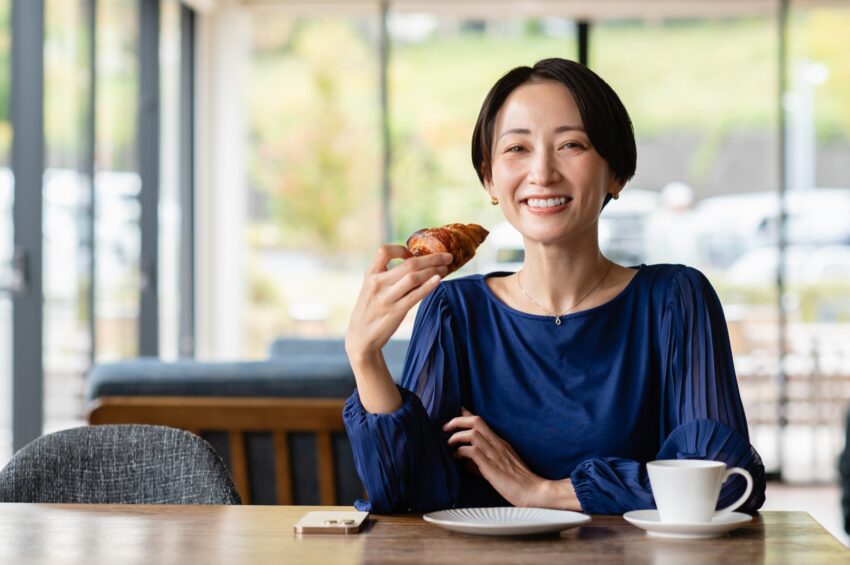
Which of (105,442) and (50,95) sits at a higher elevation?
(50,95)

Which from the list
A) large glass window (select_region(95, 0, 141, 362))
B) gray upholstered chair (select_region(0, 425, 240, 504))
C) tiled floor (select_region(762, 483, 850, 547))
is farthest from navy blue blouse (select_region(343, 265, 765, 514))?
tiled floor (select_region(762, 483, 850, 547))

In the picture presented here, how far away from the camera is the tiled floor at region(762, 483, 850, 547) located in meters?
5.68

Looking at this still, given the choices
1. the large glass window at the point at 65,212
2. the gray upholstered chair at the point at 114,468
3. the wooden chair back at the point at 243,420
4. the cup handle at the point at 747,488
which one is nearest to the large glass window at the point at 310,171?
the large glass window at the point at 65,212

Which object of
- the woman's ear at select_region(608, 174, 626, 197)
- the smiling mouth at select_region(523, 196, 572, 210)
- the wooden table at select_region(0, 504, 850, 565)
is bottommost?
the wooden table at select_region(0, 504, 850, 565)

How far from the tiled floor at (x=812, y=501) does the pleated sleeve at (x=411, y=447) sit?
3.95 m

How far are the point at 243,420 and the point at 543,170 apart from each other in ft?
5.29

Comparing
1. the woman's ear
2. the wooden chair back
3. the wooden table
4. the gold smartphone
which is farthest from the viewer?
the wooden chair back

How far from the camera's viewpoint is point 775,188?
7.00 m

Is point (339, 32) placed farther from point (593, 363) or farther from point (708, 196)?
point (593, 363)

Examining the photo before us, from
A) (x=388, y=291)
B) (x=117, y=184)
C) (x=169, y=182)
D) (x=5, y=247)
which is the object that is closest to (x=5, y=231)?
(x=5, y=247)

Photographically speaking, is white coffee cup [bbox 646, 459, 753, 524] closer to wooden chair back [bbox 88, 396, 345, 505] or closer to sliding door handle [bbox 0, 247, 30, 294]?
wooden chair back [bbox 88, 396, 345, 505]

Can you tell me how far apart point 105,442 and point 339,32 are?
5.37m

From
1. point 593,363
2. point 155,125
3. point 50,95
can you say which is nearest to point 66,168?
point 50,95

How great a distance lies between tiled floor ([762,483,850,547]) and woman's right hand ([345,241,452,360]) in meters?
4.25
